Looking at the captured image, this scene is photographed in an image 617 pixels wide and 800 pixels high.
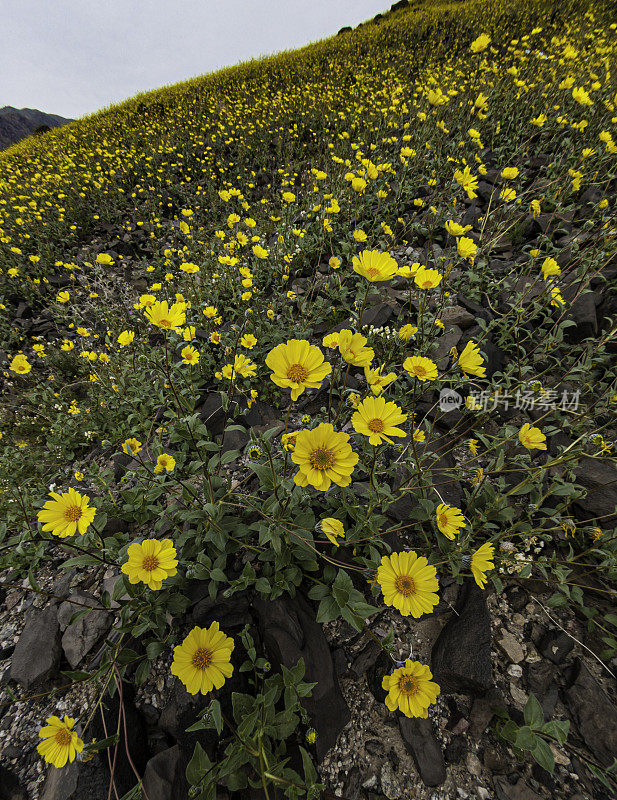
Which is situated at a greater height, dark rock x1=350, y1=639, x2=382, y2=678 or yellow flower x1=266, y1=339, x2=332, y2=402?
yellow flower x1=266, y1=339, x2=332, y2=402

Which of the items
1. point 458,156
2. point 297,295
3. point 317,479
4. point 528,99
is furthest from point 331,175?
point 317,479

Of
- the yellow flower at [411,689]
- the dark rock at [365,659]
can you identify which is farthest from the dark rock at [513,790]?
the dark rock at [365,659]

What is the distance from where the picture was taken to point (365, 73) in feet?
34.3

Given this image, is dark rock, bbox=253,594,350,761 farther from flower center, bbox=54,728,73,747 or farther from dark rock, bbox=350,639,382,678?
flower center, bbox=54,728,73,747

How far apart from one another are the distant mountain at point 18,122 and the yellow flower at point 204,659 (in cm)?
9707

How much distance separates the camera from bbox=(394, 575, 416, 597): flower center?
1515 mm

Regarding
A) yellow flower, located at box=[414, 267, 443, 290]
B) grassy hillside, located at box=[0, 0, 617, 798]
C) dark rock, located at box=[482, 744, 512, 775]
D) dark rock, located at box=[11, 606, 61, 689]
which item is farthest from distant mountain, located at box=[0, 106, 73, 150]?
dark rock, located at box=[482, 744, 512, 775]

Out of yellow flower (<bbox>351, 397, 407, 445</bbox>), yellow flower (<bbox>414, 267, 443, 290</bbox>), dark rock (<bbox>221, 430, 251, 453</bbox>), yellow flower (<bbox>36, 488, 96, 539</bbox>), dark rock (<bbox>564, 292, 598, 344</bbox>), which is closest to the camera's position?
yellow flower (<bbox>351, 397, 407, 445</bbox>)

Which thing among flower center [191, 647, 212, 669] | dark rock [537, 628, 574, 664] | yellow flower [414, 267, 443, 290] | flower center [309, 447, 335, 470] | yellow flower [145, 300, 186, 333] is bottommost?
dark rock [537, 628, 574, 664]

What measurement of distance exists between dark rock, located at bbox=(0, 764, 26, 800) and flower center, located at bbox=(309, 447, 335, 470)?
1.97 metres

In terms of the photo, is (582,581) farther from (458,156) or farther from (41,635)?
(458,156)

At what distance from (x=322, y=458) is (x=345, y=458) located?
0.32 feet

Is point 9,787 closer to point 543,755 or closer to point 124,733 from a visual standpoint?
point 124,733

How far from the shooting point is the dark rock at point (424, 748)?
145 cm
